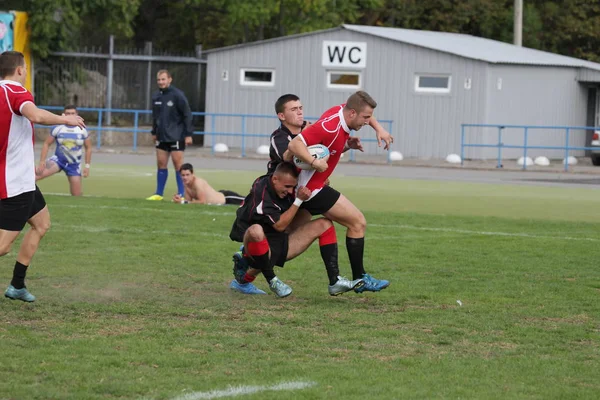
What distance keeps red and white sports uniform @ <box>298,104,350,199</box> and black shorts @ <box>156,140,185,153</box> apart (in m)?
9.38

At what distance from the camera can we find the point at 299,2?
41062 mm

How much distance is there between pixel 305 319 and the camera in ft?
27.1

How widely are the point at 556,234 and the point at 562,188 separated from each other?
9.39 meters

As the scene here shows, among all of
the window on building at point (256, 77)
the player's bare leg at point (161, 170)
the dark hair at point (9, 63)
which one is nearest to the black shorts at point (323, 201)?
the dark hair at point (9, 63)

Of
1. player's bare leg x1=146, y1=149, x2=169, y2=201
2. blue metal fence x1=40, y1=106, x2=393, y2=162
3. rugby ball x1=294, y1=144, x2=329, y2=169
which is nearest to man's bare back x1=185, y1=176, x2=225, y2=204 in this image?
player's bare leg x1=146, y1=149, x2=169, y2=201

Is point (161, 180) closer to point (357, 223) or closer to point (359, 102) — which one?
point (357, 223)

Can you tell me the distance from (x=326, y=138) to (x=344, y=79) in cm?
2755

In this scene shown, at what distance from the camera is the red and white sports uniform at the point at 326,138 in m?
8.80

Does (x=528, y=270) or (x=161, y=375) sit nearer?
(x=161, y=375)

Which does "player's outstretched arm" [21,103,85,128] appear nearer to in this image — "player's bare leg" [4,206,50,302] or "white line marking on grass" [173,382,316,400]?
"player's bare leg" [4,206,50,302]

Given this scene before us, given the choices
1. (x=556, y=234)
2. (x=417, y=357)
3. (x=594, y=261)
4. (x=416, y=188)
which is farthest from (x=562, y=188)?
(x=417, y=357)

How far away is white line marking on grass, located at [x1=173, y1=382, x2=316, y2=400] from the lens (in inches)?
232

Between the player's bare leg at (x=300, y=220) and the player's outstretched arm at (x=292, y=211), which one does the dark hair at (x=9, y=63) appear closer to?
the player's outstretched arm at (x=292, y=211)

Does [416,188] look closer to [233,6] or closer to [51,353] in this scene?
[51,353]
